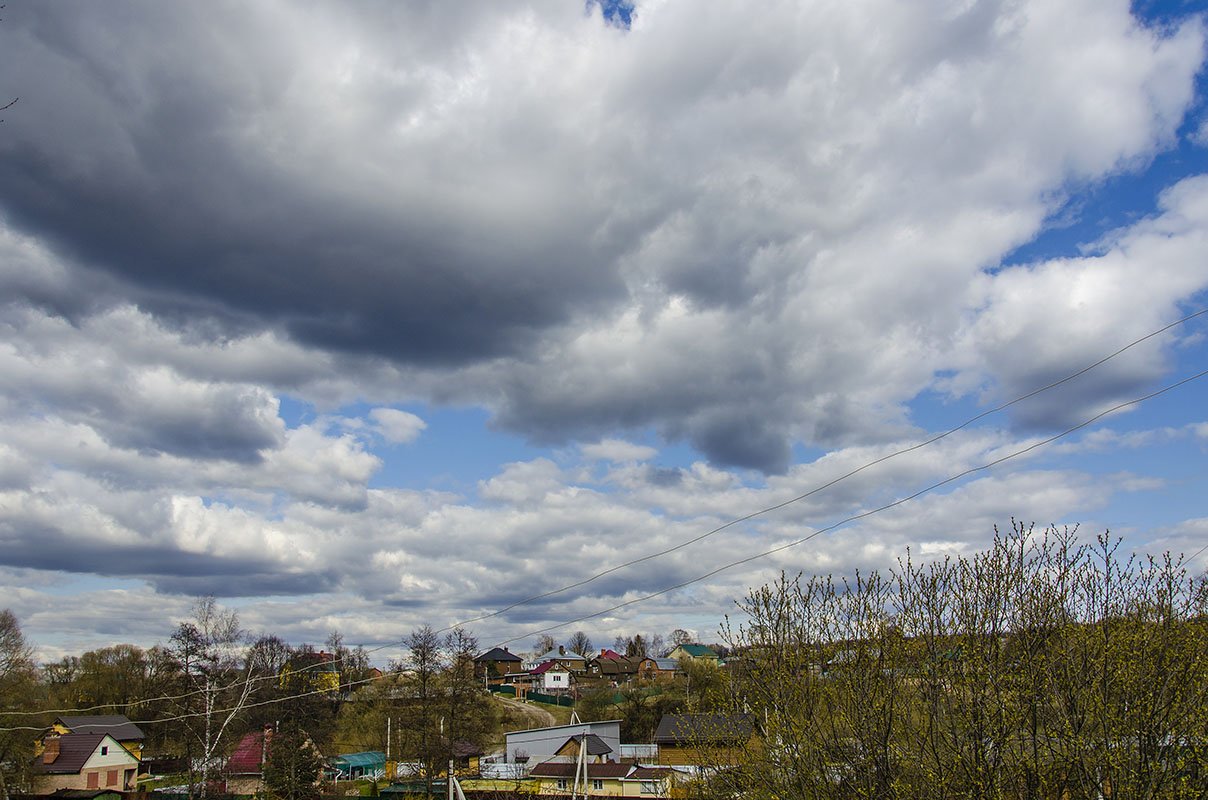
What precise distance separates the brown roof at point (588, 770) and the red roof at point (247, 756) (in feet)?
68.3

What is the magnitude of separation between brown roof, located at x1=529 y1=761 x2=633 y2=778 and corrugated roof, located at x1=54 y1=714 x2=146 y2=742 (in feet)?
128

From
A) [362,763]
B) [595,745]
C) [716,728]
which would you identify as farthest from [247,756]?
[716,728]

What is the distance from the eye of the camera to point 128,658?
90.1 metres

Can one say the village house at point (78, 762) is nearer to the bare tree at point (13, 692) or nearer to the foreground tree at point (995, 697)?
the bare tree at point (13, 692)

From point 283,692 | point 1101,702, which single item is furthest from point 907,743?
point 283,692

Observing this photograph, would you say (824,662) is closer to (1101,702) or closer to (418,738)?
(1101,702)

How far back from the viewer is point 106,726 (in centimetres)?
7131

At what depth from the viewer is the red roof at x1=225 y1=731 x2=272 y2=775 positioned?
6009cm

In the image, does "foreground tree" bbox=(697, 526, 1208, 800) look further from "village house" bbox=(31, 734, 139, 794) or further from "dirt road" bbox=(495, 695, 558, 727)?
"dirt road" bbox=(495, 695, 558, 727)

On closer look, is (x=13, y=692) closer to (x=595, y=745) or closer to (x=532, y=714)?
(x=595, y=745)

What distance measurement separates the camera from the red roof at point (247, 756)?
6009 centimetres

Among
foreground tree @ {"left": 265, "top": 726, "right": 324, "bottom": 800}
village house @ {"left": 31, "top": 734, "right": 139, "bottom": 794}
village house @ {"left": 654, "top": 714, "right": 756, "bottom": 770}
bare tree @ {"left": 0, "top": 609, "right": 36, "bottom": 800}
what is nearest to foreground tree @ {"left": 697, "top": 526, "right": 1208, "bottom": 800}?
village house @ {"left": 654, "top": 714, "right": 756, "bottom": 770}

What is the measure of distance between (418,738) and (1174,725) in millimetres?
50939

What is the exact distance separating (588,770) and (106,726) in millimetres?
45719
